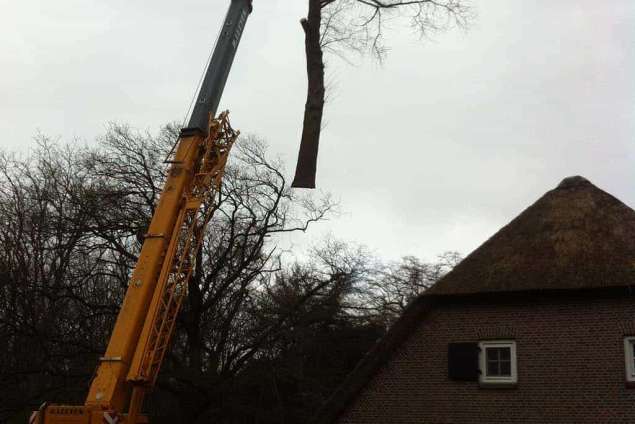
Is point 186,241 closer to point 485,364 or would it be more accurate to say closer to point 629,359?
point 485,364

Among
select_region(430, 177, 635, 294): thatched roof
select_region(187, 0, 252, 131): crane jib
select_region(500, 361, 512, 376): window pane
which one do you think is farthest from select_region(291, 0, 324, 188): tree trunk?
select_region(500, 361, 512, 376): window pane

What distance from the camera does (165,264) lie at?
535 inches

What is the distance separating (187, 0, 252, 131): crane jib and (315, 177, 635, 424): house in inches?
239

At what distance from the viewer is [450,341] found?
15.4 metres

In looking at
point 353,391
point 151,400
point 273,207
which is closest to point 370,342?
point 273,207

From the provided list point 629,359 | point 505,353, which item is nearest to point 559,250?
point 505,353

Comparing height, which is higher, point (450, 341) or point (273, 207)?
point (273, 207)

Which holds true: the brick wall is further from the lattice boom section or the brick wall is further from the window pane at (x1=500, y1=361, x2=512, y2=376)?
the lattice boom section

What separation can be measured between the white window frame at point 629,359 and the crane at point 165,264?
339 inches

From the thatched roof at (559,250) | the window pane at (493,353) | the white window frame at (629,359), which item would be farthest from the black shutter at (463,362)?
the white window frame at (629,359)

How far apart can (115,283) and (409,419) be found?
1482 centimetres

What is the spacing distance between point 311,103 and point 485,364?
34.0 ft

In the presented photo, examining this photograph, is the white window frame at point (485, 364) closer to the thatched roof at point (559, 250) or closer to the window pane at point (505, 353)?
the window pane at point (505, 353)

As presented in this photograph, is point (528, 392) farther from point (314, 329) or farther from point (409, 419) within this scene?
point (314, 329)
